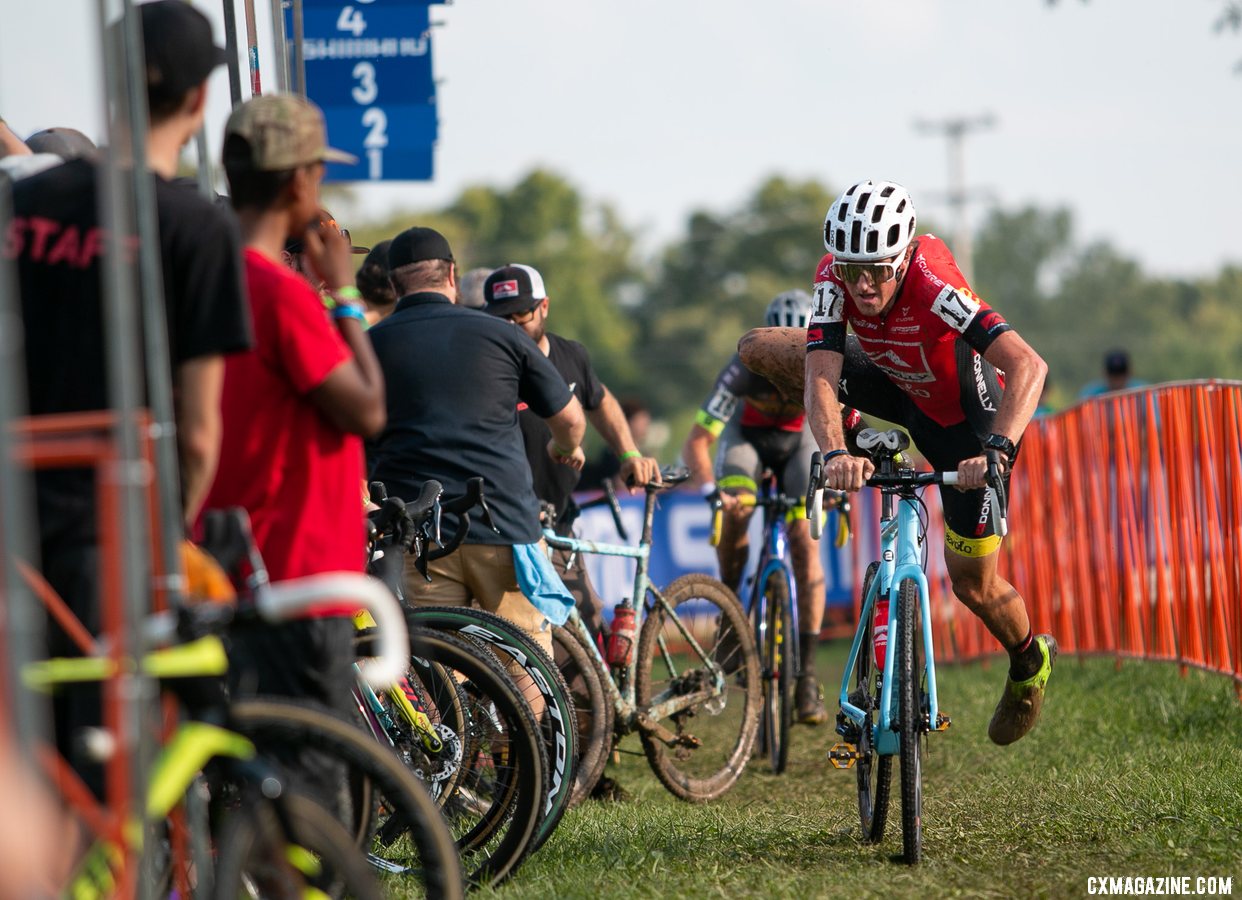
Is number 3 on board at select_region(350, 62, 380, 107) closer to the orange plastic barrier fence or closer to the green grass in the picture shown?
the green grass

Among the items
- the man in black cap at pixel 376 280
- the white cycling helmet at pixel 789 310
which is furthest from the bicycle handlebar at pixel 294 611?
the white cycling helmet at pixel 789 310

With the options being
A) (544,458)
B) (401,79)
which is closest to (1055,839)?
(544,458)

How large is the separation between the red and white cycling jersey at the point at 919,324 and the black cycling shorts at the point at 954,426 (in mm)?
64

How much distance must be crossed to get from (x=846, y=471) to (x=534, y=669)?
129 cm

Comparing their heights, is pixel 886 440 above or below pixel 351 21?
below

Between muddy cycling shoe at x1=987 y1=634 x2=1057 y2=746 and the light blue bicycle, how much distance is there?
2.90ft

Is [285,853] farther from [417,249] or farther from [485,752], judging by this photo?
[417,249]

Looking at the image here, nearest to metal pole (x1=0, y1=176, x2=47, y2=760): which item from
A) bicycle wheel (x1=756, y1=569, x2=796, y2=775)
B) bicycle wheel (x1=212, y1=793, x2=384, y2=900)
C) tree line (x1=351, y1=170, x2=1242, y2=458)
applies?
bicycle wheel (x1=212, y1=793, x2=384, y2=900)

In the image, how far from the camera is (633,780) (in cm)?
866

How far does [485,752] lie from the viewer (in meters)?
5.54

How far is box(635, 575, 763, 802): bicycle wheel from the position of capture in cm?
782

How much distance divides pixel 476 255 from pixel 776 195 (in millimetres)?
17729

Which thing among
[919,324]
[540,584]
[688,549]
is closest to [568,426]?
[540,584]

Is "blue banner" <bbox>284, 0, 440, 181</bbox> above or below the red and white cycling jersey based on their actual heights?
above
